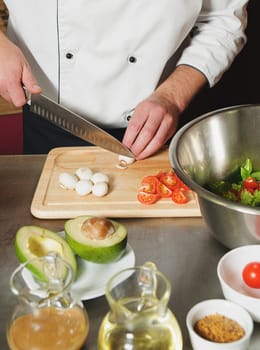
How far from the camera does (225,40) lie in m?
1.40

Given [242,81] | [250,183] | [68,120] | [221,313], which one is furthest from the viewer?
[242,81]

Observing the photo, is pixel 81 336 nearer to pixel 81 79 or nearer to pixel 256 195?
pixel 256 195

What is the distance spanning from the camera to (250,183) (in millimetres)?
1096

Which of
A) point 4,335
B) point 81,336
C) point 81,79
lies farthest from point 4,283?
point 81,79

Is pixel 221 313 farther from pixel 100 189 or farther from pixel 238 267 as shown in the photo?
pixel 100 189

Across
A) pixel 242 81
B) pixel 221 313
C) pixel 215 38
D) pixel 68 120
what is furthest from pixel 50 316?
pixel 242 81

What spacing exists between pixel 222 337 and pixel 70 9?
771mm

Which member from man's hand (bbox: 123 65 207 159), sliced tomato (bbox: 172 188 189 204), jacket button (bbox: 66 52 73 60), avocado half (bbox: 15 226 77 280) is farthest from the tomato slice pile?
jacket button (bbox: 66 52 73 60)

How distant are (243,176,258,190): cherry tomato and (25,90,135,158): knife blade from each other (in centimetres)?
25

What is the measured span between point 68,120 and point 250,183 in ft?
1.13

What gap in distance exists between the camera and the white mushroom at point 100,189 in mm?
1153

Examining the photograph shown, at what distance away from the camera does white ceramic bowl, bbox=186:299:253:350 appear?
0.76 metres

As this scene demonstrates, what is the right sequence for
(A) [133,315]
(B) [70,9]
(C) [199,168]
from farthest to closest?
1. (B) [70,9]
2. (C) [199,168]
3. (A) [133,315]

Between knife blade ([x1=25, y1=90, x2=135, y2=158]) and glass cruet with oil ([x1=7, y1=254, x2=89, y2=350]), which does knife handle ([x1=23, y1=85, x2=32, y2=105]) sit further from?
glass cruet with oil ([x1=7, y1=254, x2=89, y2=350])
